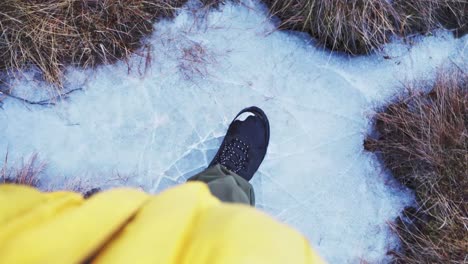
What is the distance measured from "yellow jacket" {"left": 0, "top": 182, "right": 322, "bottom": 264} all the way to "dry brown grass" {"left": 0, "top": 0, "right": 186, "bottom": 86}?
1.04 metres

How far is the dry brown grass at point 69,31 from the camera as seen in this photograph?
192 centimetres

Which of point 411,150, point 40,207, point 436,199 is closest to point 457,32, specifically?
point 411,150

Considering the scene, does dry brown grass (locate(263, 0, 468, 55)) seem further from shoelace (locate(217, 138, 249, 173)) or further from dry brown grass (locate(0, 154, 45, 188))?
dry brown grass (locate(0, 154, 45, 188))

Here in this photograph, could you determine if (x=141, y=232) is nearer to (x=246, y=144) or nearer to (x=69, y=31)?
(x=246, y=144)

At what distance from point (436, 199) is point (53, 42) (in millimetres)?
1697

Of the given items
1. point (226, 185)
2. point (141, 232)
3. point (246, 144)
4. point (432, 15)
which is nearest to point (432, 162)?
point (432, 15)

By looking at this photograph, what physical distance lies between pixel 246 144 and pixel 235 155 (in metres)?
0.07

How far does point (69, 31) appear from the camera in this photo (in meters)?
1.97

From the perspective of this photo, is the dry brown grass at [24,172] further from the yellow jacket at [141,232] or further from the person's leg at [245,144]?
the yellow jacket at [141,232]

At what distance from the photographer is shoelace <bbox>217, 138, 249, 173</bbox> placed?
6.76 ft

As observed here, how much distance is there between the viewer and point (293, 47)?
2152 millimetres

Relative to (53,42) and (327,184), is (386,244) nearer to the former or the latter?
(327,184)

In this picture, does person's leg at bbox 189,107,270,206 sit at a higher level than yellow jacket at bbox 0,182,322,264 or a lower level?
lower

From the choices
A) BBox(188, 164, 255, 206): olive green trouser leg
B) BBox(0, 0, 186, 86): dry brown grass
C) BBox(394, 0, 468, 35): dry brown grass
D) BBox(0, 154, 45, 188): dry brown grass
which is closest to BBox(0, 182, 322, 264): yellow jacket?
BBox(188, 164, 255, 206): olive green trouser leg
